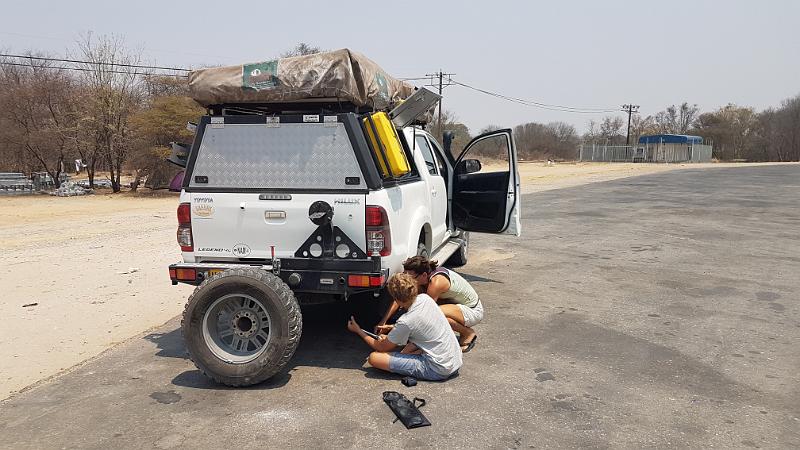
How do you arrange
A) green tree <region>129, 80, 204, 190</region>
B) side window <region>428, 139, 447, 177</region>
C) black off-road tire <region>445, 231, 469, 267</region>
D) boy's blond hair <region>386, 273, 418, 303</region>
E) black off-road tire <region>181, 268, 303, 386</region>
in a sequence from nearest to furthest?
black off-road tire <region>181, 268, 303, 386</region> < boy's blond hair <region>386, 273, 418, 303</region> < side window <region>428, 139, 447, 177</region> < black off-road tire <region>445, 231, 469, 267</region> < green tree <region>129, 80, 204, 190</region>

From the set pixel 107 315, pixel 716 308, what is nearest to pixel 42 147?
pixel 107 315

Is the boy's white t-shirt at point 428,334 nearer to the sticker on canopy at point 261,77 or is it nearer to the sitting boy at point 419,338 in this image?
the sitting boy at point 419,338

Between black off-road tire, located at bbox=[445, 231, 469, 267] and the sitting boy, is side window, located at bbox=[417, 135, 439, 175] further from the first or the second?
the sitting boy

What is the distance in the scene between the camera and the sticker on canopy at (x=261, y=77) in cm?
534

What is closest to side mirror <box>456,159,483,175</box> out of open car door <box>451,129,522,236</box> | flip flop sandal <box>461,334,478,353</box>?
open car door <box>451,129,522,236</box>

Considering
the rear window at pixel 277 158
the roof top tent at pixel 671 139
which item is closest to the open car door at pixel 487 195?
the rear window at pixel 277 158

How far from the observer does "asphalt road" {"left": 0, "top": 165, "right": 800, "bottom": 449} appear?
3943 mm

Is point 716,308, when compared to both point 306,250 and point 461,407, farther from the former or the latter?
point 306,250

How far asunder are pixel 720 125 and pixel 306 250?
296ft

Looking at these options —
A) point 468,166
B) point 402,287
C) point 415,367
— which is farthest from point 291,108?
point 468,166

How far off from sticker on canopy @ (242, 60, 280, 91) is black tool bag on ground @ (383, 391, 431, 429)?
2.76 m

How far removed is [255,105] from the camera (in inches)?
227

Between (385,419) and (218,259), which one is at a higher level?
(218,259)

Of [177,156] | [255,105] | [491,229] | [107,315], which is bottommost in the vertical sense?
[107,315]
